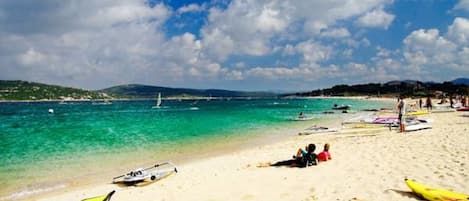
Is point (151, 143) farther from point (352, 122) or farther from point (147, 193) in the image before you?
point (352, 122)

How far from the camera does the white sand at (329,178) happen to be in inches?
415

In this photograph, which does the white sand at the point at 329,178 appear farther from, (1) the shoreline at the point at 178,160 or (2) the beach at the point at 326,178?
(1) the shoreline at the point at 178,160

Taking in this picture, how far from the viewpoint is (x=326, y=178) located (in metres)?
12.5

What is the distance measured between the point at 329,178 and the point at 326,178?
0.10 metres

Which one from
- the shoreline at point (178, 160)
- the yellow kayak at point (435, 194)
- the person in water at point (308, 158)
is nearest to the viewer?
the yellow kayak at point (435, 194)

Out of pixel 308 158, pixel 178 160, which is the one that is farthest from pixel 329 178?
pixel 178 160

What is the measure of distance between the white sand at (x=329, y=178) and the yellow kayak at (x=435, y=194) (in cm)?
28

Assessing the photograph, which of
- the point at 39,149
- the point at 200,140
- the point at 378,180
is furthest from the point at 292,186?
the point at 39,149

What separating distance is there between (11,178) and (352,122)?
107 ft

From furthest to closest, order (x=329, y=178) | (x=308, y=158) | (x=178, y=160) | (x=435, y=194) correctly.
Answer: (x=178, y=160) < (x=308, y=158) < (x=329, y=178) < (x=435, y=194)

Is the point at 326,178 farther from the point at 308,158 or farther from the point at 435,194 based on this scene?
the point at 435,194

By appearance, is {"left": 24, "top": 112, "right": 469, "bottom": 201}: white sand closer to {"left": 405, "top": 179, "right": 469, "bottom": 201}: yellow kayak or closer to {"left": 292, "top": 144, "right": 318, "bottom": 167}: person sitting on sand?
{"left": 405, "top": 179, "right": 469, "bottom": 201}: yellow kayak

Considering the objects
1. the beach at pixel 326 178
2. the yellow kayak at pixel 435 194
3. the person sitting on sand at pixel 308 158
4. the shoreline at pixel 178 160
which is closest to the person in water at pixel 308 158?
the person sitting on sand at pixel 308 158

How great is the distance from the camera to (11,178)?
17688mm
